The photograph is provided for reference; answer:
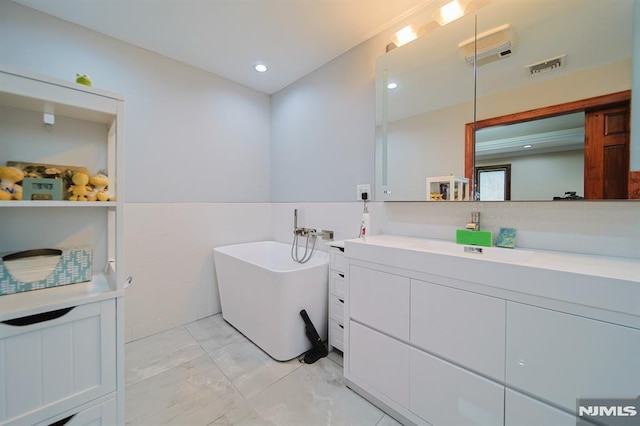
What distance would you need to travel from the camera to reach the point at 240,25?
1884 millimetres

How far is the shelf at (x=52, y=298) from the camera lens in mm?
998

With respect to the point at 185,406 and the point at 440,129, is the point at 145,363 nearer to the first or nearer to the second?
the point at 185,406

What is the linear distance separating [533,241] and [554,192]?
0.27m

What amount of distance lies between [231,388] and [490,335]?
4.93 feet

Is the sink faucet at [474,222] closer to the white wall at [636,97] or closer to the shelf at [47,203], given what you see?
the white wall at [636,97]

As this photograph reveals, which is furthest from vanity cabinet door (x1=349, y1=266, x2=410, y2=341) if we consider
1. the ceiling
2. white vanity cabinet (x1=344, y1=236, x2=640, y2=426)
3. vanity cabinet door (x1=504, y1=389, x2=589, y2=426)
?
the ceiling

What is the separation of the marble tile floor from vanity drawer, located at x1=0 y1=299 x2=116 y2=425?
43 centimetres

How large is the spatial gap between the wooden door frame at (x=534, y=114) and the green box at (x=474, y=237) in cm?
22

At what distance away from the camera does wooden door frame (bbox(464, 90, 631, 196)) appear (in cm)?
114

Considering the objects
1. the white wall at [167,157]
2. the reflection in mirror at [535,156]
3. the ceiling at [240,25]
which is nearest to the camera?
the reflection in mirror at [535,156]

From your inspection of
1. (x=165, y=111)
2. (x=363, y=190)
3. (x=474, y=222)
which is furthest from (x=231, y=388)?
(x=165, y=111)

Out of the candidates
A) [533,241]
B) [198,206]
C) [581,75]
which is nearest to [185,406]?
[198,206]

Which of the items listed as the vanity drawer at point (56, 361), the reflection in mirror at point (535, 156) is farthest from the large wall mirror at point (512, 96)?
the vanity drawer at point (56, 361)

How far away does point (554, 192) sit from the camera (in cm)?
127
